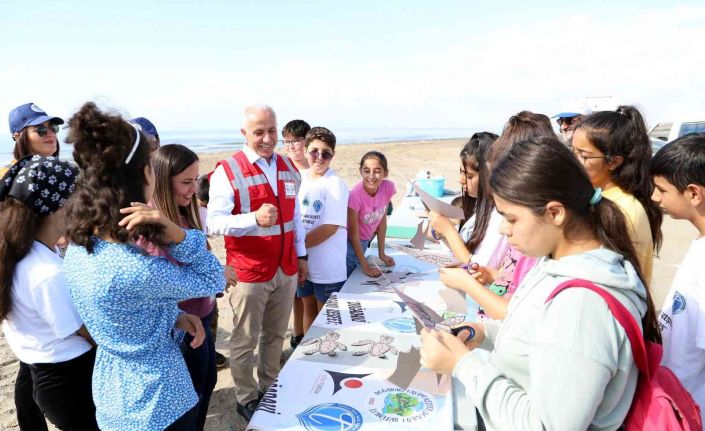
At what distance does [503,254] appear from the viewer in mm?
1863

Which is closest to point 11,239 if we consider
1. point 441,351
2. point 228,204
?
point 228,204

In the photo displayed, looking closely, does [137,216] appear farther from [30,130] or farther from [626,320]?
[30,130]

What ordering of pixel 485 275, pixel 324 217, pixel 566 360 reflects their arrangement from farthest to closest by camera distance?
pixel 324 217 → pixel 485 275 → pixel 566 360

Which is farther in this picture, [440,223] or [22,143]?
[22,143]

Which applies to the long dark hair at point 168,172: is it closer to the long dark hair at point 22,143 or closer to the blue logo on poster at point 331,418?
the blue logo on poster at point 331,418

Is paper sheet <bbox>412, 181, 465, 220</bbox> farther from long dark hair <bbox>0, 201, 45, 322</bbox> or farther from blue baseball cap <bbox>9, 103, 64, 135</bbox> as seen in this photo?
blue baseball cap <bbox>9, 103, 64, 135</bbox>

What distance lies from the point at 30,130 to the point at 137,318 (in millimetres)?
2394

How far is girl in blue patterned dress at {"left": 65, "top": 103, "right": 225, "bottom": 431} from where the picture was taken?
1211mm

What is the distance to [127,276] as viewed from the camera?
1.22m

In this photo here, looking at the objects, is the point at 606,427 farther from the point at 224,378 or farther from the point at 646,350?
the point at 224,378

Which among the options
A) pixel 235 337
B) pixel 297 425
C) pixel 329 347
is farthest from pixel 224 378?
pixel 297 425

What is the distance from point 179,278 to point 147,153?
15.9 inches

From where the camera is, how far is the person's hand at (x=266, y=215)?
226 centimetres

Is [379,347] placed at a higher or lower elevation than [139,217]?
lower
